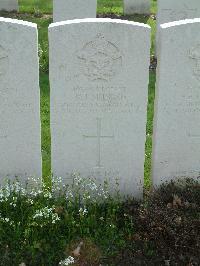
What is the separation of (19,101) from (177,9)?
17.4 feet

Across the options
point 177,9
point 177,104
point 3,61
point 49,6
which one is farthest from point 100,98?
point 49,6

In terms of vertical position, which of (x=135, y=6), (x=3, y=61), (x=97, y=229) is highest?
(x=135, y=6)

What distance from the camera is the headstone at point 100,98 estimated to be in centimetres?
496

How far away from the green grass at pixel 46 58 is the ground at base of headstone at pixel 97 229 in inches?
31.3

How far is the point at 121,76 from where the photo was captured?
16.9 feet

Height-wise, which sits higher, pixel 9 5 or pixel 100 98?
pixel 9 5

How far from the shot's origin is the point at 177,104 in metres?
5.38

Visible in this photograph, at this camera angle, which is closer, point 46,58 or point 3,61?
point 3,61

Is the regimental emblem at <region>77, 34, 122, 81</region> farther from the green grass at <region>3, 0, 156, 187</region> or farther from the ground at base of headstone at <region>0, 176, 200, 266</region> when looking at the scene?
the green grass at <region>3, 0, 156, 187</region>

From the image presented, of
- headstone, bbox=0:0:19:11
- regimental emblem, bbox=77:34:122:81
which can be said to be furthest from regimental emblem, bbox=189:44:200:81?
headstone, bbox=0:0:19:11

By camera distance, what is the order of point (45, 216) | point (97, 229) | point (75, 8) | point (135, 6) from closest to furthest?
point (45, 216) → point (97, 229) → point (75, 8) → point (135, 6)

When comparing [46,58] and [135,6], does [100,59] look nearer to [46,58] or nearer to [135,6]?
[46,58]

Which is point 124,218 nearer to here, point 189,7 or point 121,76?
point 121,76

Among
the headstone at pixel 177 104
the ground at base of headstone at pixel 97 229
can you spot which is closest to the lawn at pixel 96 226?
the ground at base of headstone at pixel 97 229
